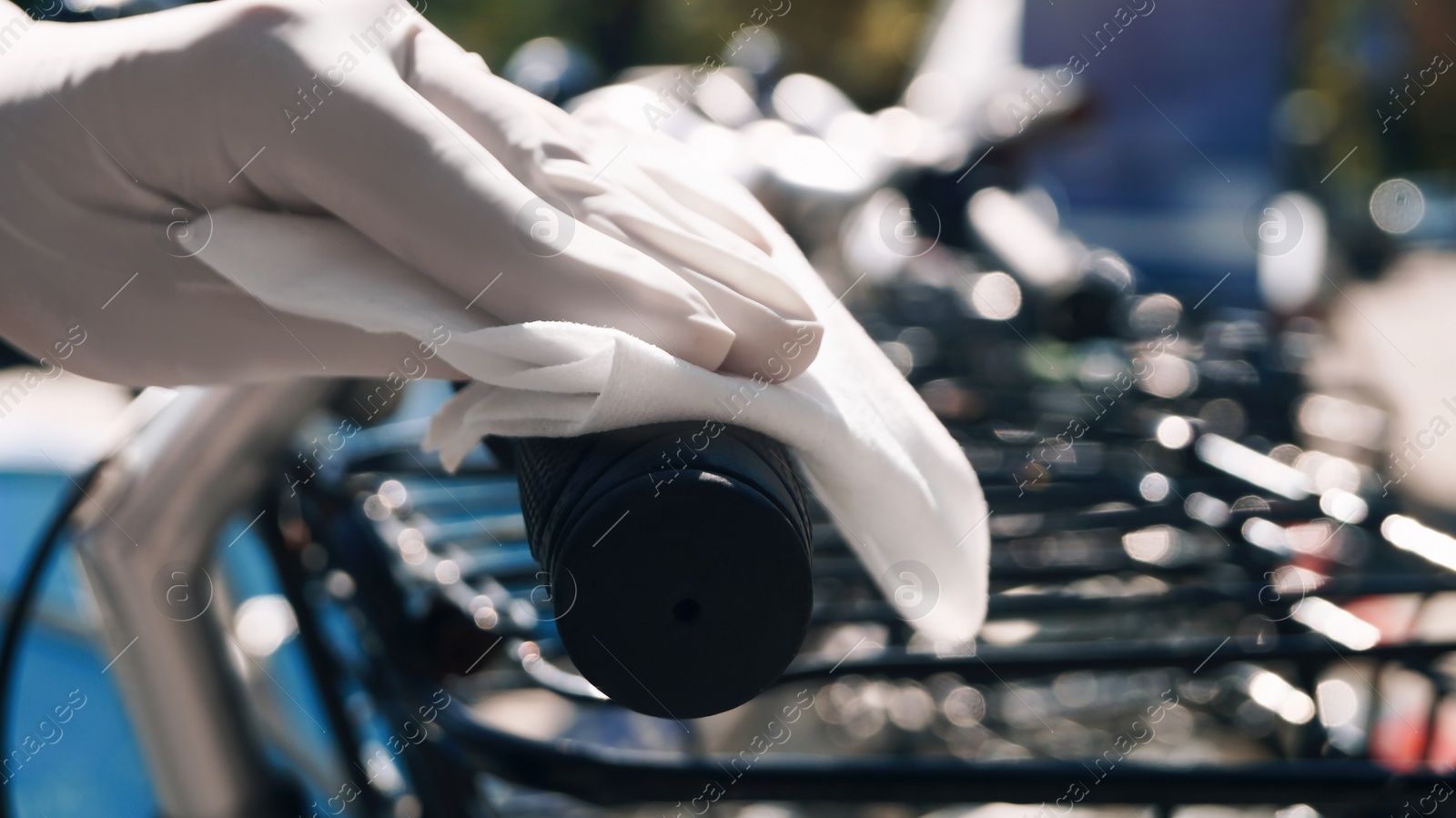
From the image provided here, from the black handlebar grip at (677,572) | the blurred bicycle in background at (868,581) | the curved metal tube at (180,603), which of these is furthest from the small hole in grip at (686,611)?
the curved metal tube at (180,603)

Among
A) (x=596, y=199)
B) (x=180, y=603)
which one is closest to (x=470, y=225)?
(x=596, y=199)

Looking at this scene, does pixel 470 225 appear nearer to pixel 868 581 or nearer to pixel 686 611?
pixel 686 611

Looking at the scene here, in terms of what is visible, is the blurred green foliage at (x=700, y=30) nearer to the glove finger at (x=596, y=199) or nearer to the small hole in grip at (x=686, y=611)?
the glove finger at (x=596, y=199)

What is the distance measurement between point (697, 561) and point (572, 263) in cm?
11

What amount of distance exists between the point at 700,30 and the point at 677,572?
1054 centimetres

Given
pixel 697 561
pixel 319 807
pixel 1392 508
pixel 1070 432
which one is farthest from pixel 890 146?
pixel 697 561

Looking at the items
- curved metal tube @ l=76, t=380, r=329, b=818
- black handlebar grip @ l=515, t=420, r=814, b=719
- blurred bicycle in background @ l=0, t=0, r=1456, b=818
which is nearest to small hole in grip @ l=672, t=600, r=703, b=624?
black handlebar grip @ l=515, t=420, r=814, b=719

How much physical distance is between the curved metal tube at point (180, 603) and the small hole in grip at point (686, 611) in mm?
413

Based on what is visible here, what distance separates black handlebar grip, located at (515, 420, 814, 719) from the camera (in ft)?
0.95

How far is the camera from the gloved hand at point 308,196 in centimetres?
33

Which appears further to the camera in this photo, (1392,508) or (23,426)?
(23,426)

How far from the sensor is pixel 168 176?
0.36 meters

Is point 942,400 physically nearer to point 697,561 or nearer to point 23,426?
point 697,561

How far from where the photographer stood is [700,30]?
33.1ft
